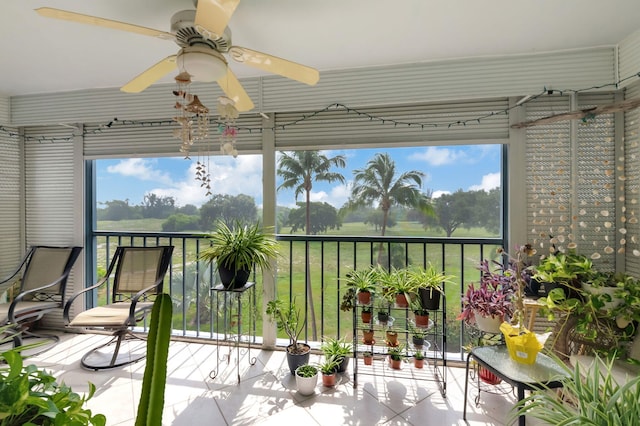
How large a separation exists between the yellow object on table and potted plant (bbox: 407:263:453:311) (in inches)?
18.6

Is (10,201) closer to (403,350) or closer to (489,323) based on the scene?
(403,350)

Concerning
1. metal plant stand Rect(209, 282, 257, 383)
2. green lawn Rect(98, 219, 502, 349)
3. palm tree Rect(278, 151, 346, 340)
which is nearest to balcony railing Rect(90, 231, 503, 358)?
green lawn Rect(98, 219, 502, 349)

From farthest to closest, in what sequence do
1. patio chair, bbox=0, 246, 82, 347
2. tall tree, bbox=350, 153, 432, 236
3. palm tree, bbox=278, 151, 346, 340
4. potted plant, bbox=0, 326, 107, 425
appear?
palm tree, bbox=278, 151, 346, 340, tall tree, bbox=350, 153, 432, 236, patio chair, bbox=0, 246, 82, 347, potted plant, bbox=0, 326, 107, 425

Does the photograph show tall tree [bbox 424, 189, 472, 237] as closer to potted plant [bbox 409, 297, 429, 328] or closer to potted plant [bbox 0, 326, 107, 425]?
potted plant [bbox 409, 297, 429, 328]

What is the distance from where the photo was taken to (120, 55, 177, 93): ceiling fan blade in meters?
1.54

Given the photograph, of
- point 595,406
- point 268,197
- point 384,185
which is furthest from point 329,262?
point 595,406

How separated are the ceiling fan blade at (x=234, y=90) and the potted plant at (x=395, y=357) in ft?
6.55

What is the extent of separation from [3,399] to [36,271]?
10.7 ft

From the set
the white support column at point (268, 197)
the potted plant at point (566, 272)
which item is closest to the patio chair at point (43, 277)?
the white support column at point (268, 197)

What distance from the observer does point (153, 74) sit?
164cm

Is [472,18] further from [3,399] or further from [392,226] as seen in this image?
[3,399]

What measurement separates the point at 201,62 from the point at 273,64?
0.35 metres

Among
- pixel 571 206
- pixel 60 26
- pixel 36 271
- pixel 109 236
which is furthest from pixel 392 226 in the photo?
pixel 36 271

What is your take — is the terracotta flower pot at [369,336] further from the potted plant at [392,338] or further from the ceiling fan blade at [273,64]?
the ceiling fan blade at [273,64]
